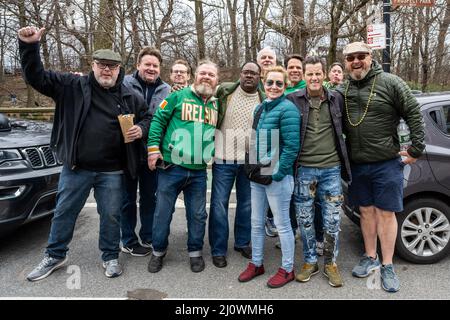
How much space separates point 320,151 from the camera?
2.89 meters

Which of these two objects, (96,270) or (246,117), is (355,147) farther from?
(96,270)

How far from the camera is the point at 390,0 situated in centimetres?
766

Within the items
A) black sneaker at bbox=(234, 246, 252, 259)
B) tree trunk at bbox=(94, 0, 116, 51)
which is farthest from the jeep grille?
tree trunk at bbox=(94, 0, 116, 51)

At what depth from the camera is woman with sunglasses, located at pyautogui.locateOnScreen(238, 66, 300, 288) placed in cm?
280

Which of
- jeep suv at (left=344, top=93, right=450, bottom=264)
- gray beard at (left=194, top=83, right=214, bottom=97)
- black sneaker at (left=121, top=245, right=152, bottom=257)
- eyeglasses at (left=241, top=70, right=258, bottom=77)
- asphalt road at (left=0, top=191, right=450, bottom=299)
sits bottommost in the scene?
asphalt road at (left=0, top=191, right=450, bottom=299)

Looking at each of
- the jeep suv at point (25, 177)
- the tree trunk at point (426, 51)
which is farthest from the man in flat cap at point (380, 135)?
the tree trunk at point (426, 51)

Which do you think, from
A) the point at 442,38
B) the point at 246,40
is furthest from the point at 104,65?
the point at 442,38

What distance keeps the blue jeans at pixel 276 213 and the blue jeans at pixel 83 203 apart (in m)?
1.19

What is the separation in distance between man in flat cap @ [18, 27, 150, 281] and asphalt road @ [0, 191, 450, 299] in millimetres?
167

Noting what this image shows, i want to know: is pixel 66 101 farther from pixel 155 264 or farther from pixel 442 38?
pixel 442 38

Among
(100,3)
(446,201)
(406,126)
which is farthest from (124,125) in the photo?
(100,3)

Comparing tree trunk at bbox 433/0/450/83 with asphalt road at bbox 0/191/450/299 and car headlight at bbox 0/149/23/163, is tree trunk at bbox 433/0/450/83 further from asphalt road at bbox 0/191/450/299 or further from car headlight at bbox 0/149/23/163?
car headlight at bbox 0/149/23/163

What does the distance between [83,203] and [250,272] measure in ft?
5.06
